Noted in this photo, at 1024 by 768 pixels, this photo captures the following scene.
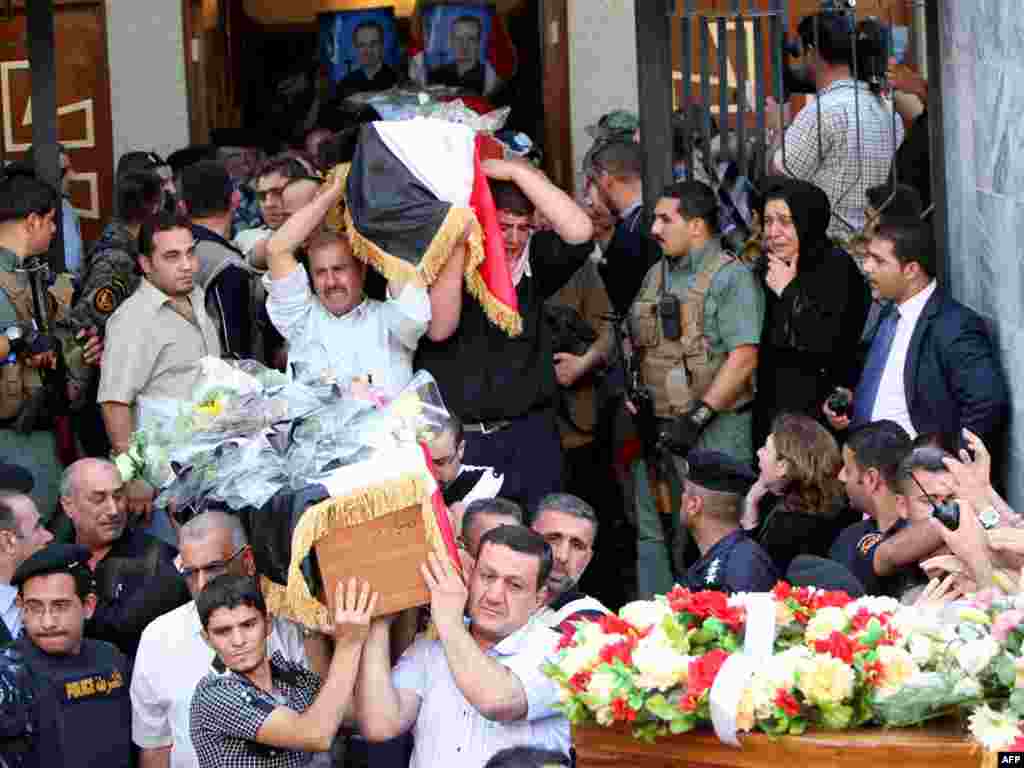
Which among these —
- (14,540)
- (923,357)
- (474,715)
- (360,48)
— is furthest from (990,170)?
(360,48)

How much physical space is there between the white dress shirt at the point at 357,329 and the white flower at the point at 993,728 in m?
3.56

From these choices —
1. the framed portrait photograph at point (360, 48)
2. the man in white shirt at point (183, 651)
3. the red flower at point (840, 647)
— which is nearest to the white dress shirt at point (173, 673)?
the man in white shirt at point (183, 651)

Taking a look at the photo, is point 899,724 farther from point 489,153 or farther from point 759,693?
point 489,153

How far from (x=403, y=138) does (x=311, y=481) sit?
6.67ft

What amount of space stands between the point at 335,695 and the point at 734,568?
152cm

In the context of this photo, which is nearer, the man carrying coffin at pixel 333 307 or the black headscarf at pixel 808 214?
the man carrying coffin at pixel 333 307

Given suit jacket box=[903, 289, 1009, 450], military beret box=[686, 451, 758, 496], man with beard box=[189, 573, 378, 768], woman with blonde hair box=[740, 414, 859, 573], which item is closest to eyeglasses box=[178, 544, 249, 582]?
man with beard box=[189, 573, 378, 768]

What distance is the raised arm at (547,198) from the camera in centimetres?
802

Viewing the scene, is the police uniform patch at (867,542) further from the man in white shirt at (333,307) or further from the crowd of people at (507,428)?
the man in white shirt at (333,307)

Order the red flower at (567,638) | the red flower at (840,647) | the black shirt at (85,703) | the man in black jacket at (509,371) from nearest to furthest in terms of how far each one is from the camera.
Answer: the red flower at (840,647) → the red flower at (567,638) → the black shirt at (85,703) → the man in black jacket at (509,371)

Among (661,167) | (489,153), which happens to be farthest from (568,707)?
(661,167)

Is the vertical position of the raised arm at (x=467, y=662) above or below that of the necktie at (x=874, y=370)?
below

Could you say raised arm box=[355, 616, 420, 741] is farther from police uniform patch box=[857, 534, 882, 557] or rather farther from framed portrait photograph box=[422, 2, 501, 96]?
framed portrait photograph box=[422, 2, 501, 96]

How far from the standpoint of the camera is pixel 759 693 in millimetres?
4762
